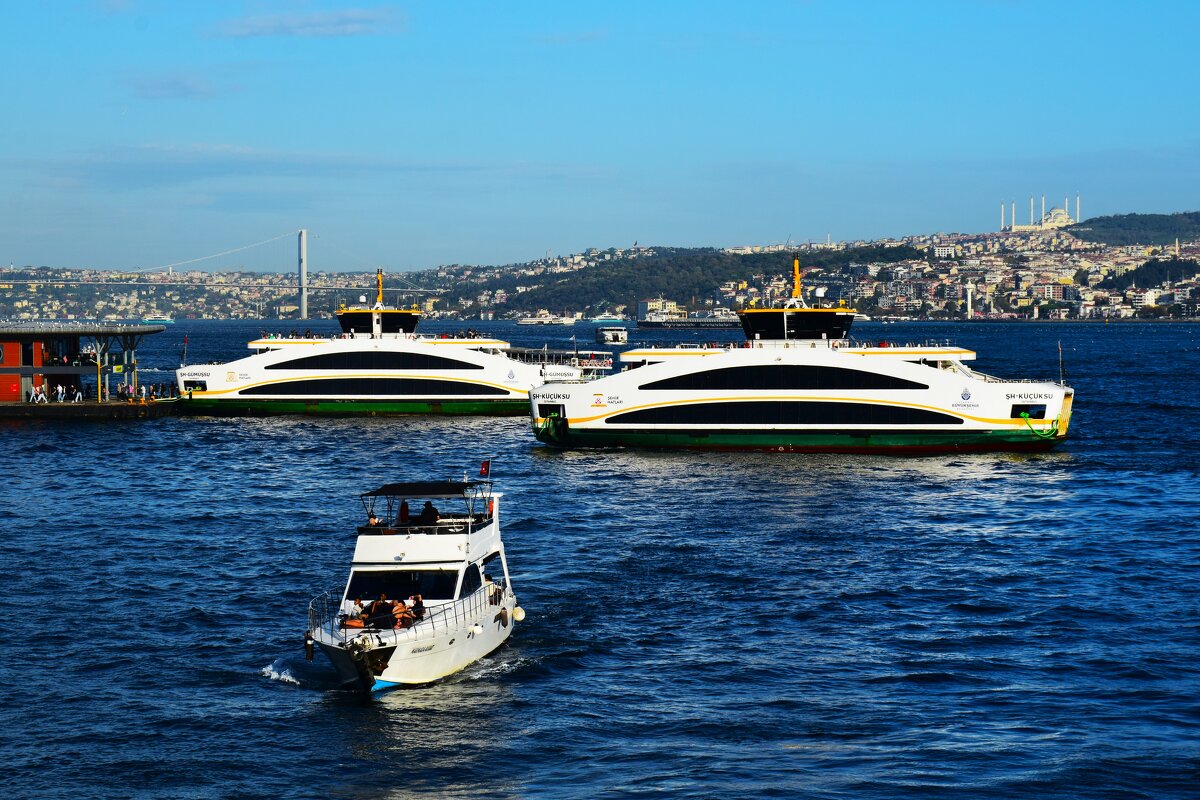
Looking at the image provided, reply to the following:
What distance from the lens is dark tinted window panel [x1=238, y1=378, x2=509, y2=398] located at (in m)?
81.4

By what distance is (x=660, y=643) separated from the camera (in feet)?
94.4

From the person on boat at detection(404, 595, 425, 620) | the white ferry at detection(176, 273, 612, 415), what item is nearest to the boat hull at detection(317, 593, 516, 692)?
the person on boat at detection(404, 595, 425, 620)

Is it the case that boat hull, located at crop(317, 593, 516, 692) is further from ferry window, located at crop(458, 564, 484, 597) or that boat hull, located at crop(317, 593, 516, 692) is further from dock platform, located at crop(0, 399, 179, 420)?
dock platform, located at crop(0, 399, 179, 420)

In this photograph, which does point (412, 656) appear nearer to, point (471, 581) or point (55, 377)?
point (471, 581)

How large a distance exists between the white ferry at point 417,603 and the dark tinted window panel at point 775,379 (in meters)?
32.3

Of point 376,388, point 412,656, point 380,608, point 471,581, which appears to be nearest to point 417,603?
point 380,608

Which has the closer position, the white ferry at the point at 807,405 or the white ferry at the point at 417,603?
the white ferry at the point at 417,603

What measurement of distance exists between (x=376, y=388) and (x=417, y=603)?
188ft

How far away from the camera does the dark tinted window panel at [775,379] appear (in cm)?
6084

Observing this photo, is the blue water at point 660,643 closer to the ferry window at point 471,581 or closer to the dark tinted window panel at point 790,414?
the ferry window at point 471,581

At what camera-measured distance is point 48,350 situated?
267 ft

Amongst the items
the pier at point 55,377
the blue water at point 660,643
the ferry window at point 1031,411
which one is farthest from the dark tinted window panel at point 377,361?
the ferry window at point 1031,411

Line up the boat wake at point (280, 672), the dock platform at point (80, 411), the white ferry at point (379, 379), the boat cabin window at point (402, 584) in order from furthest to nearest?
the white ferry at point (379, 379) < the dock platform at point (80, 411) < the boat cabin window at point (402, 584) < the boat wake at point (280, 672)

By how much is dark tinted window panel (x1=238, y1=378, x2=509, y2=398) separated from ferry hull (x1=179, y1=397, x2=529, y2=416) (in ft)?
1.40
